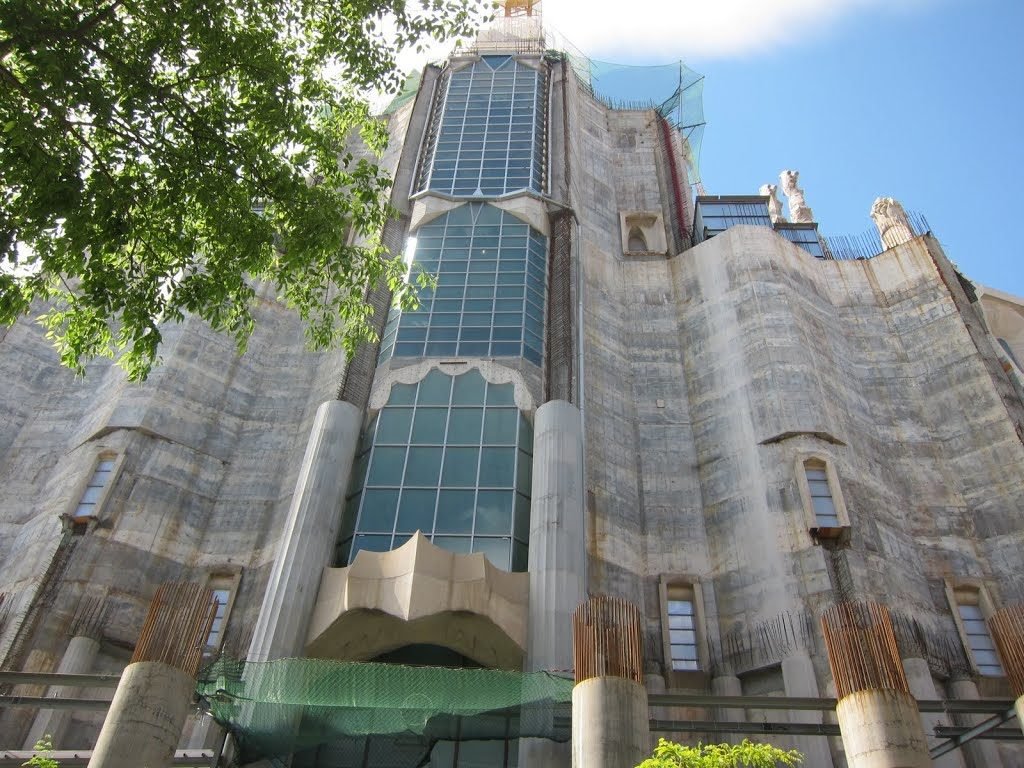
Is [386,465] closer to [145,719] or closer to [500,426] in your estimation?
[500,426]

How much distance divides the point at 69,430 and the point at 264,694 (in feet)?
58.1

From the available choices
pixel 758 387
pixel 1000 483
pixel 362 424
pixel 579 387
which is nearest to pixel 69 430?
pixel 362 424

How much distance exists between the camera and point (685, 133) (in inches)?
2098

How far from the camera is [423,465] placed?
24.4m

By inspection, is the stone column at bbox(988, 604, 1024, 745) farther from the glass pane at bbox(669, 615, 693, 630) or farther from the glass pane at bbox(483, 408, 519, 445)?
the glass pane at bbox(483, 408, 519, 445)

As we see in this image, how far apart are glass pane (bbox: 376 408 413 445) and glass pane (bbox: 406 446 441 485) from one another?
0.61 metres

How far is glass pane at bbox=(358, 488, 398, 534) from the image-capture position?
22969 mm

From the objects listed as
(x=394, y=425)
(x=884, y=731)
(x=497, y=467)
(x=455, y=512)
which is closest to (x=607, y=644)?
(x=884, y=731)

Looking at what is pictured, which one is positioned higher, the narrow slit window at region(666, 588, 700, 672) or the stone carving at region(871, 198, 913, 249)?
the stone carving at region(871, 198, 913, 249)

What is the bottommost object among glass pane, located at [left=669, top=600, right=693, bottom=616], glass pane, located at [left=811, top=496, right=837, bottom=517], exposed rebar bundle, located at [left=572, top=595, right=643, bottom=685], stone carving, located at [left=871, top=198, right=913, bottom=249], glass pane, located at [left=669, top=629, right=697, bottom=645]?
exposed rebar bundle, located at [left=572, top=595, right=643, bottom=685]

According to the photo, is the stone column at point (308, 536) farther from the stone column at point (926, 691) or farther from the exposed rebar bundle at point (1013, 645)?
the exposed rebar bundle at point (1013, 645)

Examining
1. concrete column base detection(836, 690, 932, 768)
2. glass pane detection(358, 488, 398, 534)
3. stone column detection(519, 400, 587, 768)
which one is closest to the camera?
concrete column base detection(836, 690, 932, 768)

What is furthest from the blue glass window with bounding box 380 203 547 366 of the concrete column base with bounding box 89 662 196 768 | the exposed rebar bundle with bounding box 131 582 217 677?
the concrete column base with bounding box 89 662 196 768

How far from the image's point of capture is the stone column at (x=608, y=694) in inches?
519
